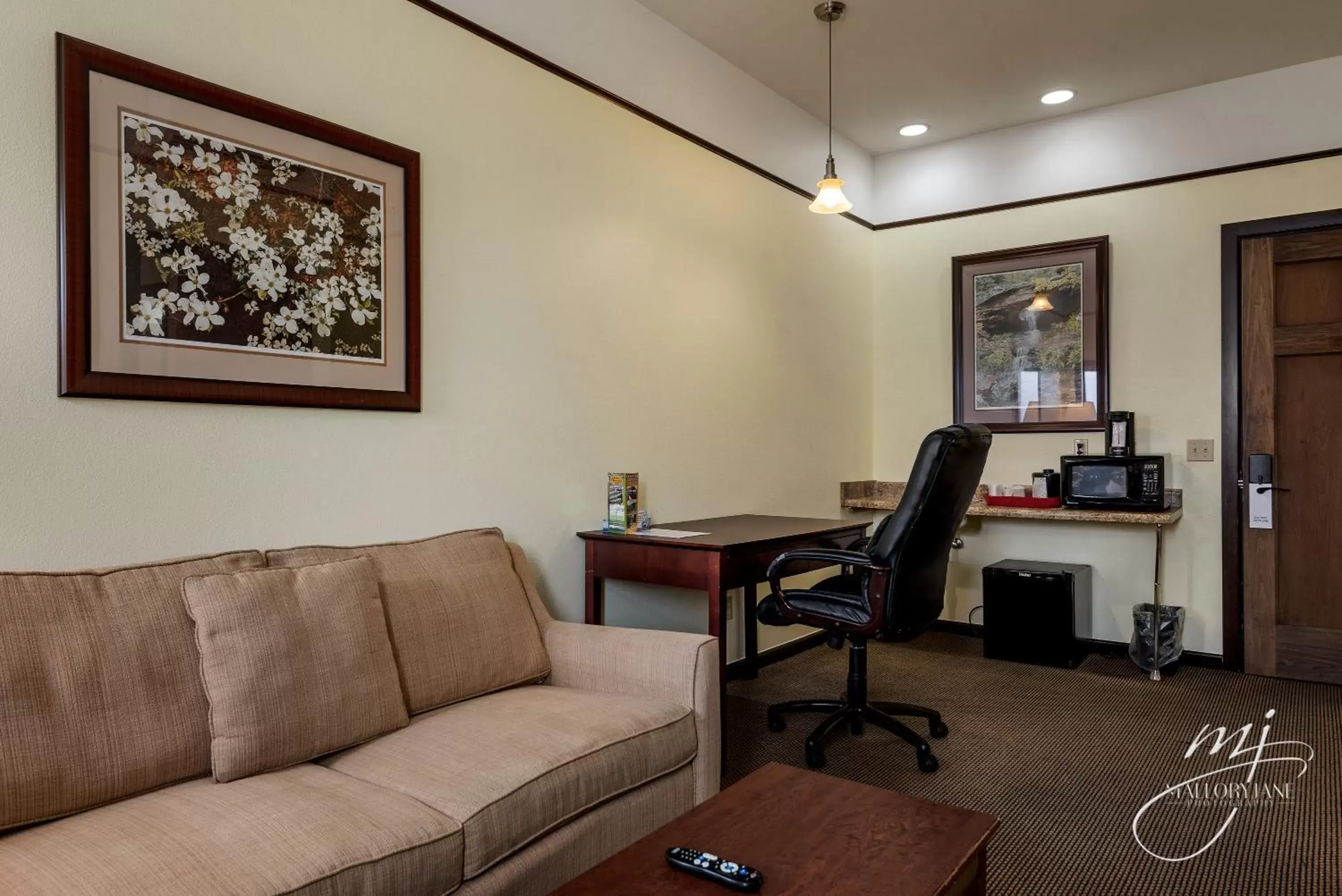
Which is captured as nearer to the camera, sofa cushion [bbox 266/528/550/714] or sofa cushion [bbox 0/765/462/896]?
sofa cushion [bbox 0/765/462/896]

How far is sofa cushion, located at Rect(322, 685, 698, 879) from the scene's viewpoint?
156cm

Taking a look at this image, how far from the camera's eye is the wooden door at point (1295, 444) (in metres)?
3.78

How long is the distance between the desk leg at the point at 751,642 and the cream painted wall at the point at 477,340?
313 mm

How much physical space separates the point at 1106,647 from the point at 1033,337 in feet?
5.51

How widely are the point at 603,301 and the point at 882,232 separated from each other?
2.55m

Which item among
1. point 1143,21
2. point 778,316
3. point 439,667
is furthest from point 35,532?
point 1143,21

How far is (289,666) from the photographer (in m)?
1.72

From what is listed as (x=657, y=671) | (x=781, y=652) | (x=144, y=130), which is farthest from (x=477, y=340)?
(x=781, y=652)

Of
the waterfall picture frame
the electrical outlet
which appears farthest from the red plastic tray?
the electrical outlet

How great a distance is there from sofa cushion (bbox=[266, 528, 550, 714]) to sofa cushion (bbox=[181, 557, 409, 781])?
0.13m

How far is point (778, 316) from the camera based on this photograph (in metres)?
4.21

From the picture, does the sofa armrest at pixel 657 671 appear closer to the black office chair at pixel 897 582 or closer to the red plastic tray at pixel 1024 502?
the black office chair at pixel 897 582

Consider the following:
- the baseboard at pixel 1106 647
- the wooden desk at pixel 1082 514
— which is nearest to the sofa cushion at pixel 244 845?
the wooden desk at pixel 1082 514

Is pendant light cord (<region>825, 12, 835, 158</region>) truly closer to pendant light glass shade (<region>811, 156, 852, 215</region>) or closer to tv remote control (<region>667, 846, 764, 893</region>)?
pendant light glass shade (<region>811, 156, 852, 215</region>)
